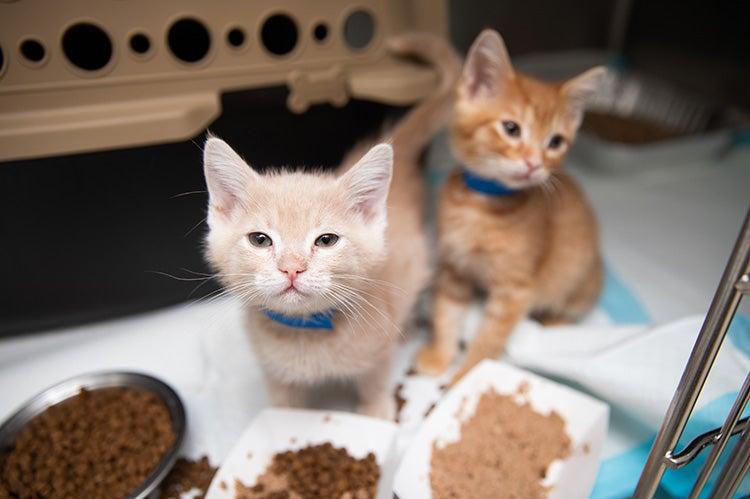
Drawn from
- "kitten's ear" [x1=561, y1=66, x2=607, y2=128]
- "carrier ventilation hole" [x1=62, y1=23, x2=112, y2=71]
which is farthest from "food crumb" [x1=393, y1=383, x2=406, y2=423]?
"carrier ventilation hole" [x1=62, y1=23, x2=112, y2=71]

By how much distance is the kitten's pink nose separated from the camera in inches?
26.3

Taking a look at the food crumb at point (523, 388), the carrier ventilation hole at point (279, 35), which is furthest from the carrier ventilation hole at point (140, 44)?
the food crumb at point (523, 388)

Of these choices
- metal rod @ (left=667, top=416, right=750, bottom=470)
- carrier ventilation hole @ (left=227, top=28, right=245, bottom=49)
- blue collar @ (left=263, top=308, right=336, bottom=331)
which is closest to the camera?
metal rod @ (left=667, top=416, right=750, bottom=470)

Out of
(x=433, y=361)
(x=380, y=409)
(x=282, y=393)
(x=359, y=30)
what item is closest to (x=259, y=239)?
(x=282, y=393)

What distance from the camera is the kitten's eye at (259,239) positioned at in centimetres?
72

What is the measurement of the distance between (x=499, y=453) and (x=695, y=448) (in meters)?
0.35

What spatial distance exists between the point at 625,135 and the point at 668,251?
58cm

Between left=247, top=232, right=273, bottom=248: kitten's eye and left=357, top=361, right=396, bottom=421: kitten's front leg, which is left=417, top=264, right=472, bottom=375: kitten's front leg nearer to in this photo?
left=357, top=361, right=396, bottom=421: kitten's front leg

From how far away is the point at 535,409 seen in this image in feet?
3.19

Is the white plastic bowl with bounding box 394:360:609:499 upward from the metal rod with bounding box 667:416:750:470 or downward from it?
downward

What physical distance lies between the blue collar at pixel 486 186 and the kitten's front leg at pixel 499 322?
0.22 metres

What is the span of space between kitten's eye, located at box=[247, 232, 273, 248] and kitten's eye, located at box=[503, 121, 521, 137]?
0.53m

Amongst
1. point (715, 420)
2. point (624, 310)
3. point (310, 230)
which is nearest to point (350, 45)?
point (310, 230)

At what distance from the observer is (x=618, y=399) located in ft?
3.13
